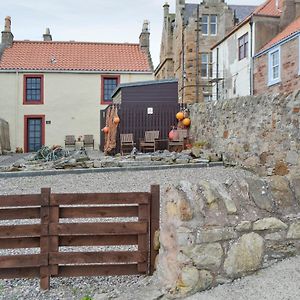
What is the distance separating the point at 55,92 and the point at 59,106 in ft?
3.42

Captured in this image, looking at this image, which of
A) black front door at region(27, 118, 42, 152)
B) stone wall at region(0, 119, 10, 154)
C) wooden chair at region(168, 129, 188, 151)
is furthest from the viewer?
black front door at region(27, 118, 42, 152)

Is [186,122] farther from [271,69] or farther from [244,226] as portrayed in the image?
[244,226]

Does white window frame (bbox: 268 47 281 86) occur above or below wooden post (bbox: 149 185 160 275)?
above

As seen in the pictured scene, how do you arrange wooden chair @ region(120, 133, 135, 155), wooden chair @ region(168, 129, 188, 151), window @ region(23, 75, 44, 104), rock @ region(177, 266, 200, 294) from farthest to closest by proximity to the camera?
window @ region(23, 75, 44, 104)
wooden chair @ region(120, 133, 135, 155)
wooden chair @ region(168, 129, 188, 151)
rock @ region(177, 266, 200, 294)

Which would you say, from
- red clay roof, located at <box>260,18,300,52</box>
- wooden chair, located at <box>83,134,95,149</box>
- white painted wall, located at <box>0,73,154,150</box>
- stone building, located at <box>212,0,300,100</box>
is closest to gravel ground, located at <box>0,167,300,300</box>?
red clay roof, located at <box>260,18,300,52</box>

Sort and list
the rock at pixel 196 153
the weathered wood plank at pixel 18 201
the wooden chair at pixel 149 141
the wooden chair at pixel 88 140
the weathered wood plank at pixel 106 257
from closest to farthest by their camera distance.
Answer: the weathered wood plank at pixel 18 201 < the weathered wood plank at pixel 106 257 < the rock at pixel 196 153 < the wooden chair at pixel 149 141 < the wooden chair at pixel 88 140

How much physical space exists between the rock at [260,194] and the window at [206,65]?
108ft

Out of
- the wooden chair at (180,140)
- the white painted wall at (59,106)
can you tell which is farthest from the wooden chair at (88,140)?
the wooden chair at (180,140)

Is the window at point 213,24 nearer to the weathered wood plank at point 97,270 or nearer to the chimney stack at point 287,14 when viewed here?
the chimney stack at point 287,14

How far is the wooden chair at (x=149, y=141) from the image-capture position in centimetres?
1784

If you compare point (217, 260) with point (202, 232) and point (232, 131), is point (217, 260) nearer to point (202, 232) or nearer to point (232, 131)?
point (202, 232)

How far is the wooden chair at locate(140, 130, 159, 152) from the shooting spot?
58.5ft

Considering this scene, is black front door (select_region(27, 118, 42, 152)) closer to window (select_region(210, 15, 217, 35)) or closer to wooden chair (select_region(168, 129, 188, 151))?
wooden chair (select_region(168, 129, 188, 151))

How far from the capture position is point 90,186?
11.1 meters
